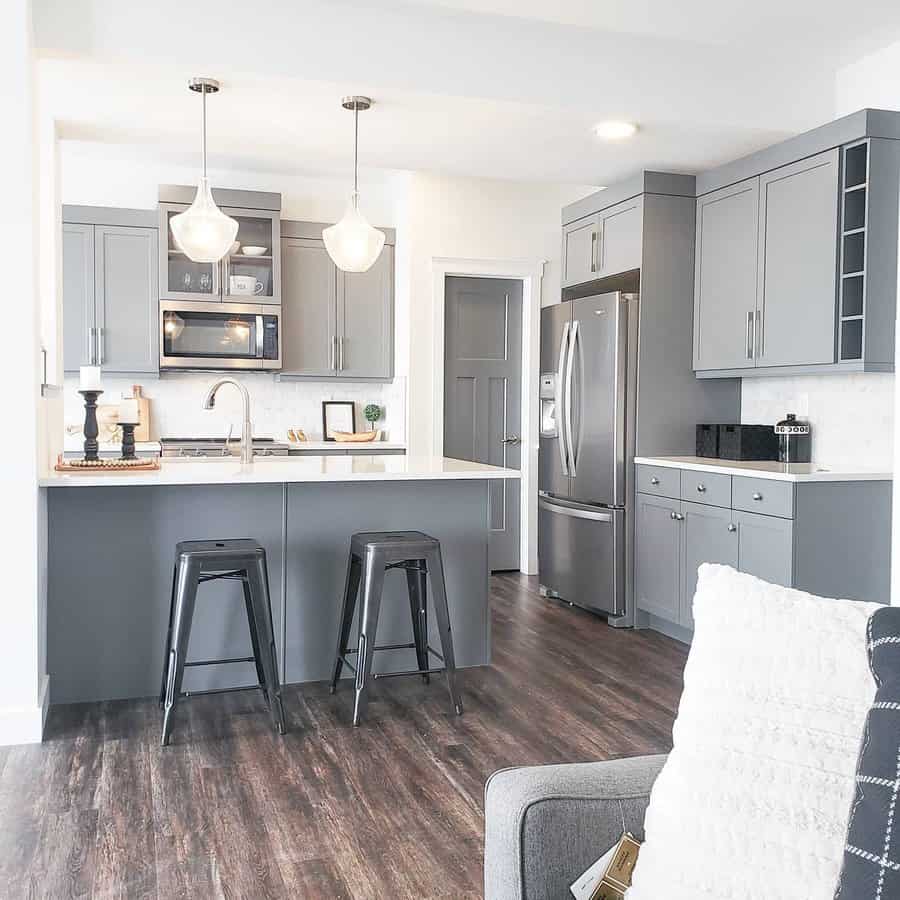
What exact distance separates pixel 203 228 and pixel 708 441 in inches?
107

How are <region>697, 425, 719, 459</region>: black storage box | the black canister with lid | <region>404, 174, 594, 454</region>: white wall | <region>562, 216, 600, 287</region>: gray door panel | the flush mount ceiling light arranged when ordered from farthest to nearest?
<region>404, 174, 594, 454</region>: white wall
<region>562, 216, 600, 287</region>: gray door panel
<region>697, 425, 719, 459</region>: black storage box
the black canister with lid
the flush mount ceiling light

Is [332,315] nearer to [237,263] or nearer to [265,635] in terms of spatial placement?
[237,263]

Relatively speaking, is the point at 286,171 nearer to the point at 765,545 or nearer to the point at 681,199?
the point at 681,199

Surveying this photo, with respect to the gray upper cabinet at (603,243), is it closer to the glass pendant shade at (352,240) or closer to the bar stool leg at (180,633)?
the glass pendant shade at (352,240)

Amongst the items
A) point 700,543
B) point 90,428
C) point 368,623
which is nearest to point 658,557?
point 700,543

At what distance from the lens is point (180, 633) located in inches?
122

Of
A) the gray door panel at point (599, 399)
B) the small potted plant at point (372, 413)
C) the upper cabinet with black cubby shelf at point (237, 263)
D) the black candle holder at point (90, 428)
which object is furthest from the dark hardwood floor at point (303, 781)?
the upper cabinet with black cubby shelf at point (237, 263)

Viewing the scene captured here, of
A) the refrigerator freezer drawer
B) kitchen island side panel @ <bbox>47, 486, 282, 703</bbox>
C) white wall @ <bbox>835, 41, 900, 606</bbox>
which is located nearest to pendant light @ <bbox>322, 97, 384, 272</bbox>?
kitchen island side panel @ <bbox>47, 486, 282, 703</bbox>

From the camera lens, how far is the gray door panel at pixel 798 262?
3.96 meters

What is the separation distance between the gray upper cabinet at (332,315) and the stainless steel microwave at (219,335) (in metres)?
0.14

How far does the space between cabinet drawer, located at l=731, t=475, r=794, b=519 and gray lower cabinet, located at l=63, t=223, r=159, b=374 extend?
12.0 ft

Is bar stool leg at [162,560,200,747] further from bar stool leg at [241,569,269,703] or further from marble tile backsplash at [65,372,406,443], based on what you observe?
marble tile backsplash at [65,372,406,443]

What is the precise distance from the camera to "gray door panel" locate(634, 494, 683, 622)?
454cm

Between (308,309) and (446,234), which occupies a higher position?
(446,234)
